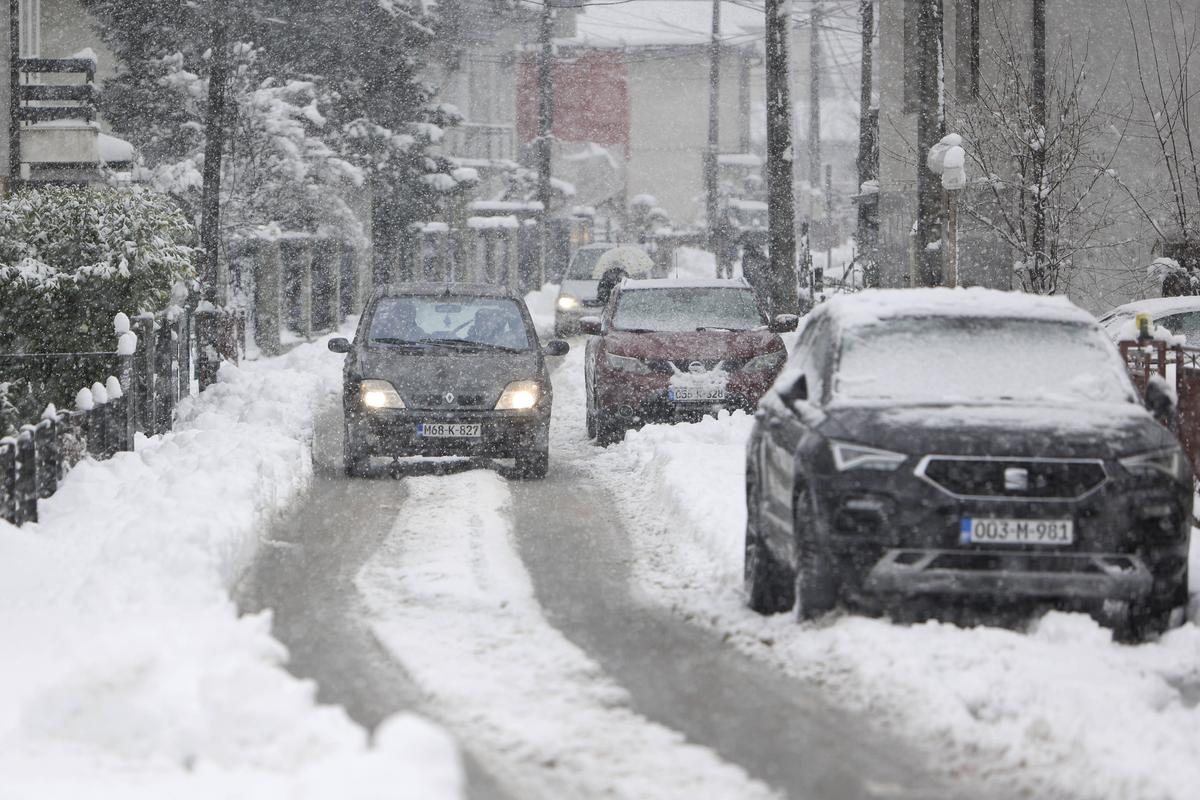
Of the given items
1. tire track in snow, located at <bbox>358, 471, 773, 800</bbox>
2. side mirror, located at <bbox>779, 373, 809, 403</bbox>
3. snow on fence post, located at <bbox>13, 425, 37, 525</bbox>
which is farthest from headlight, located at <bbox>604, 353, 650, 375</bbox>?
side mirror, located at <bbox>779, 373, 809, 403</bbox>

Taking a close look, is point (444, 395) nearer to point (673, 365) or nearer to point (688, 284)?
point (673, 365)

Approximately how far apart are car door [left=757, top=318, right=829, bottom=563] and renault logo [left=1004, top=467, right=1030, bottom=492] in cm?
92

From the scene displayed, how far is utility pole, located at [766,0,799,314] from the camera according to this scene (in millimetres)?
24375

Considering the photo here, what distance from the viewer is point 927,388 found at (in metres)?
8.19

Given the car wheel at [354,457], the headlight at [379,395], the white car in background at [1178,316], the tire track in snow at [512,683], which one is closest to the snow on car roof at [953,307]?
the tire track in snow at [512,683]

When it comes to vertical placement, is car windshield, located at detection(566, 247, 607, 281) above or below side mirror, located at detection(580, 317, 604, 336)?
above

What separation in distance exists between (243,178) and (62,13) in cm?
667

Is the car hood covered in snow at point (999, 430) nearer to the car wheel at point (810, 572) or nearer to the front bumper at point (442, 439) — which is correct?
the car wheel at point (810, 572)

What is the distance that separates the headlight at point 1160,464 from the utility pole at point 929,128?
41.3 ft

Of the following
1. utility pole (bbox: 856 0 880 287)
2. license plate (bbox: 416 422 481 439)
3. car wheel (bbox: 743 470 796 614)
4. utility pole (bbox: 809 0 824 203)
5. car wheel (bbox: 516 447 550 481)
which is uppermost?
utility pole (bbox: 809 0 824 203)

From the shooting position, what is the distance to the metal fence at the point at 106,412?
10984 mm

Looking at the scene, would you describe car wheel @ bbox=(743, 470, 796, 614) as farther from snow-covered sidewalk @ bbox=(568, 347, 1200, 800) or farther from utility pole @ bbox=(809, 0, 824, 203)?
utility pole @ bbox=(809, 0, 824, 203)

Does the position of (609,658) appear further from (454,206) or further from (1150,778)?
(454,206)

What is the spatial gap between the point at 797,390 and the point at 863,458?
38.9 inches
